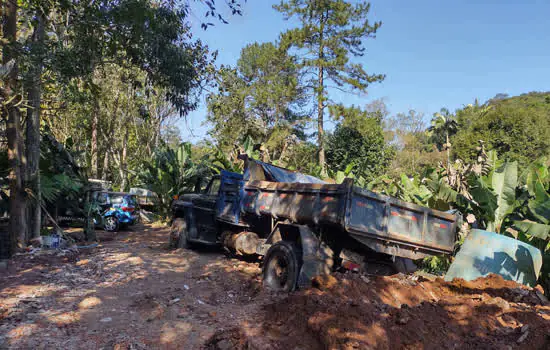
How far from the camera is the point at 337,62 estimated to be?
26.3 m

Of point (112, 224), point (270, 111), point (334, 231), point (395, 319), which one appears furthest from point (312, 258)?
point (270, 111)

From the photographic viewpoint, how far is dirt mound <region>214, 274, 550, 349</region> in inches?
175

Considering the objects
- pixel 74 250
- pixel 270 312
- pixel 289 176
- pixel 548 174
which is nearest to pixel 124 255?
pixel 74 250

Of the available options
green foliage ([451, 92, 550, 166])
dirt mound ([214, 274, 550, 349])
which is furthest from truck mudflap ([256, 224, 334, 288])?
green foliage ([451, 92, 550, 166])

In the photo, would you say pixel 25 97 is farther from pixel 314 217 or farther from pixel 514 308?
pixel 514 308

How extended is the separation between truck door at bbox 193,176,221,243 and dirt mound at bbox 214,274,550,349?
4762mm

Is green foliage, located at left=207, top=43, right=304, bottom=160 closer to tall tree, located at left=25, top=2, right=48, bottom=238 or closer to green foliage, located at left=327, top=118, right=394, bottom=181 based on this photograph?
green foliage, located at left=327, top=118, right=394, bottom=181

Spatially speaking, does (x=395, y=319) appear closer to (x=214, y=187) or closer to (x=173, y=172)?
(x=214, y=187)

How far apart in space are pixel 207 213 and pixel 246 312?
16.2 ft

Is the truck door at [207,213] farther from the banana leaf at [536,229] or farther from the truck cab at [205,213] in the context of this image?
the banana leaf at [536,229]

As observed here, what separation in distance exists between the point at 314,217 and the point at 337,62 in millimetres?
21515

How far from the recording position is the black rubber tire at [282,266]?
21.5 ft

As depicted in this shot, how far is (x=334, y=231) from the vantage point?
682cm

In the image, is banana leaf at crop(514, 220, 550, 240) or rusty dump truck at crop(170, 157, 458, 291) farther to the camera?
banana leaf at crop(514, 220, 550, 240)
